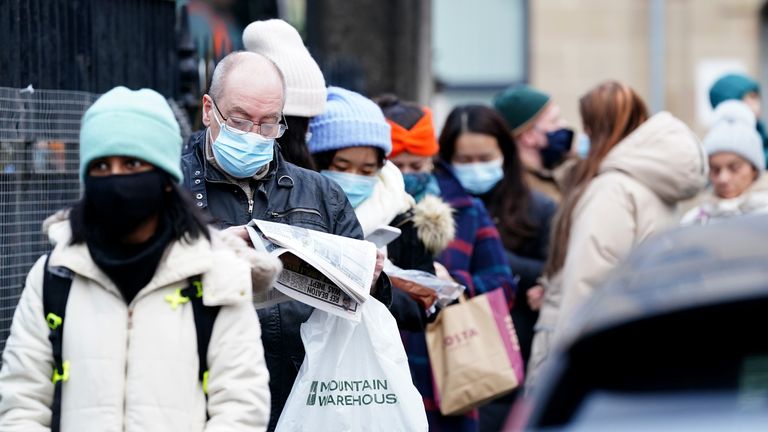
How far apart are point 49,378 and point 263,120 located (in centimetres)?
120

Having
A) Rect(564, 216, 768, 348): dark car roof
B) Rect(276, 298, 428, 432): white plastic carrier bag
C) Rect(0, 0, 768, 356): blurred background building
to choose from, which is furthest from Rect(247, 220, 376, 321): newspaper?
Rect(0, 0, 768, 356): blurred background building

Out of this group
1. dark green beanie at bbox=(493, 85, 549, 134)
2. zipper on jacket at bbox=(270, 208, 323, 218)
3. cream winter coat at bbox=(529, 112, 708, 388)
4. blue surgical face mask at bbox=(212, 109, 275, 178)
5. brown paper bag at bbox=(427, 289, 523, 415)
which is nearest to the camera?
blue surgical face mask at bbox=(212, 109, 275, 178)

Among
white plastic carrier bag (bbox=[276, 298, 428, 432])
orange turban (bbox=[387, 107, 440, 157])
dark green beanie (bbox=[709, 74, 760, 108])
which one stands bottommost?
white plastic carrier bag (bbox=[276, 298, 428, 432])

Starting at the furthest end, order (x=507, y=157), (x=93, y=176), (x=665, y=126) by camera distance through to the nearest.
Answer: (x=507, y=157)
(x=665, y=126)
(x=93, y=176)

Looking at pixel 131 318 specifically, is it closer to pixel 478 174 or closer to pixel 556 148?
pixel 478 174

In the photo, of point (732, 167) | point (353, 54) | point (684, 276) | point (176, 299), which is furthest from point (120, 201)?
point (353, 54)

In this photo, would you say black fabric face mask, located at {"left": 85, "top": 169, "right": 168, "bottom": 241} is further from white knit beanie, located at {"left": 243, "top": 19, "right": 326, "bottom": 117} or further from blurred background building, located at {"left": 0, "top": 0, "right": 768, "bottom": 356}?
blurred background building, located at {"left": 0, "top": 0, "right": 768, "bottom": 356}

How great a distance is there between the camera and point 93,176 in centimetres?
365

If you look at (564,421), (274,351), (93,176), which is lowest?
(274,351)

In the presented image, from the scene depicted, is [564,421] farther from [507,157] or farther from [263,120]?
[507,157]

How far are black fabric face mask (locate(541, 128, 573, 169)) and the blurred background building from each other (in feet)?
4.36

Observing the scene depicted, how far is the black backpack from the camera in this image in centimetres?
364

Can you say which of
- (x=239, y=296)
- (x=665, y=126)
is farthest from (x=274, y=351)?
(x=665, y=126)

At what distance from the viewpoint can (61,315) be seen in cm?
364
